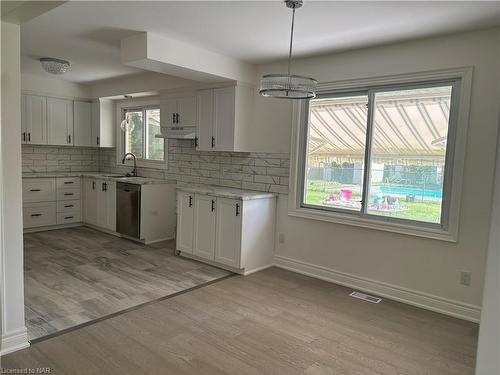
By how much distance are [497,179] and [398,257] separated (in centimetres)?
321

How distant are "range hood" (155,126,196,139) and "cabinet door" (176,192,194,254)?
789 mm

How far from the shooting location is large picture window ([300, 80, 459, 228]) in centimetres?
332

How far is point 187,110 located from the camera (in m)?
4.97

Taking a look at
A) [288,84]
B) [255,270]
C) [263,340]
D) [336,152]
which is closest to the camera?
[288,84]

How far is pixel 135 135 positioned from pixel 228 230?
10.2 feet

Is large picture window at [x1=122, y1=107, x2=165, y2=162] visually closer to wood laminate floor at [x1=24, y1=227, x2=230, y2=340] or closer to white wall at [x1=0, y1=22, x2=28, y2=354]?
wood laminate floor at [x1=24, y1=227, x2=230, y2=340]

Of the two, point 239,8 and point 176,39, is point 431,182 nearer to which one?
point 239,8

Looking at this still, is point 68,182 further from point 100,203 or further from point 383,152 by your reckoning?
point 383,152

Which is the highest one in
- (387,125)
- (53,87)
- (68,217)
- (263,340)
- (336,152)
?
(53,87)

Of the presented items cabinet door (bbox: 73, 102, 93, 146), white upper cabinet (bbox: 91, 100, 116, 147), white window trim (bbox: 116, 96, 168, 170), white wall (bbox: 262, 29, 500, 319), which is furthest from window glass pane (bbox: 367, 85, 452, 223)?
cabinet door (bbox: 73, 102, 93, 146)

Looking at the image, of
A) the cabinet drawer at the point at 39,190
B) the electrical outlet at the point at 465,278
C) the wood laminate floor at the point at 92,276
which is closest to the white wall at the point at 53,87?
the cabinet drawer at the point at 39,190

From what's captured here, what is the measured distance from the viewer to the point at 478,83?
3049 mm

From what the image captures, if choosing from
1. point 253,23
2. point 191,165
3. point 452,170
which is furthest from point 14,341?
point 452,170

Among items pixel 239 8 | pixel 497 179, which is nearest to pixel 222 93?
pixel 239 8
